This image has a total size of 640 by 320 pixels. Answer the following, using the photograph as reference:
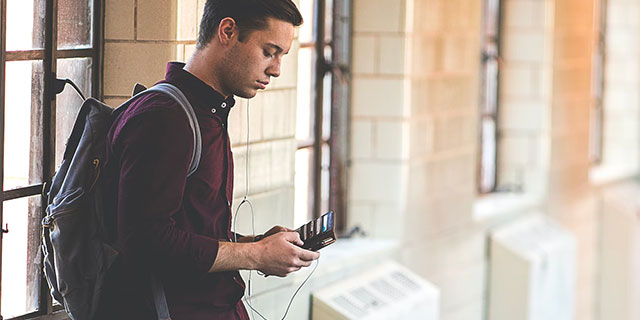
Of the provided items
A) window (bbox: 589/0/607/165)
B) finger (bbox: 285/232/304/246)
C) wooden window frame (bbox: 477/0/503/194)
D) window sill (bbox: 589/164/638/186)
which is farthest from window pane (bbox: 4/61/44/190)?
window (bbox: 589/0/607/165)

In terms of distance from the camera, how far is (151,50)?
3.03m

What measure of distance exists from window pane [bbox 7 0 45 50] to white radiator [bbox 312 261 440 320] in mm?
1526

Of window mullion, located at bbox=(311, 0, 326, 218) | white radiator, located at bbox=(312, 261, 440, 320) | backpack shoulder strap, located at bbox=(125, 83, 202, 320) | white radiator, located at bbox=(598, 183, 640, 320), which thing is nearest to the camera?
backpack shoulder strap, located at bbox=(125, 83, 202, 320)

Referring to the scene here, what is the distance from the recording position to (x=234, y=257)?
88.7 inches

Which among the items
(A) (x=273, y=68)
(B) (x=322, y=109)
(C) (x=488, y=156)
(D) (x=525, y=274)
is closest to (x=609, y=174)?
(C) (x=488, y=156)

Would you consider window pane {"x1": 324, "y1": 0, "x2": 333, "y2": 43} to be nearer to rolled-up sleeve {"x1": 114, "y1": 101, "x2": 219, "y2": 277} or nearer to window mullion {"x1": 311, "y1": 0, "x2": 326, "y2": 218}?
window mullion {"x1": 311, "y1": 0, "x2": 326, "y2": 218}

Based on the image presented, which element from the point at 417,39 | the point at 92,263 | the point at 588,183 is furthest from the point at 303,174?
the point at 588,183

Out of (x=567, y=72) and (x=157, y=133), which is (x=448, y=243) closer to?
(x=567, y=72)

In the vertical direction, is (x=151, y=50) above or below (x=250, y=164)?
above

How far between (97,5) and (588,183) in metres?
4.61

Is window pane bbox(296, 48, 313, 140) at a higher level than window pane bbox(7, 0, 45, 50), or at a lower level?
lower

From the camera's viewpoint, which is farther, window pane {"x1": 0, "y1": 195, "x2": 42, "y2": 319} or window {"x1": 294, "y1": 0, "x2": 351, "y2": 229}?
window {"x1": 294, "y1": 0, "x2": 351, "y2": 229}

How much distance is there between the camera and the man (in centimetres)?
213

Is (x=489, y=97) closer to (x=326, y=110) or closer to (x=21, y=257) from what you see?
(x=326, y=110)
